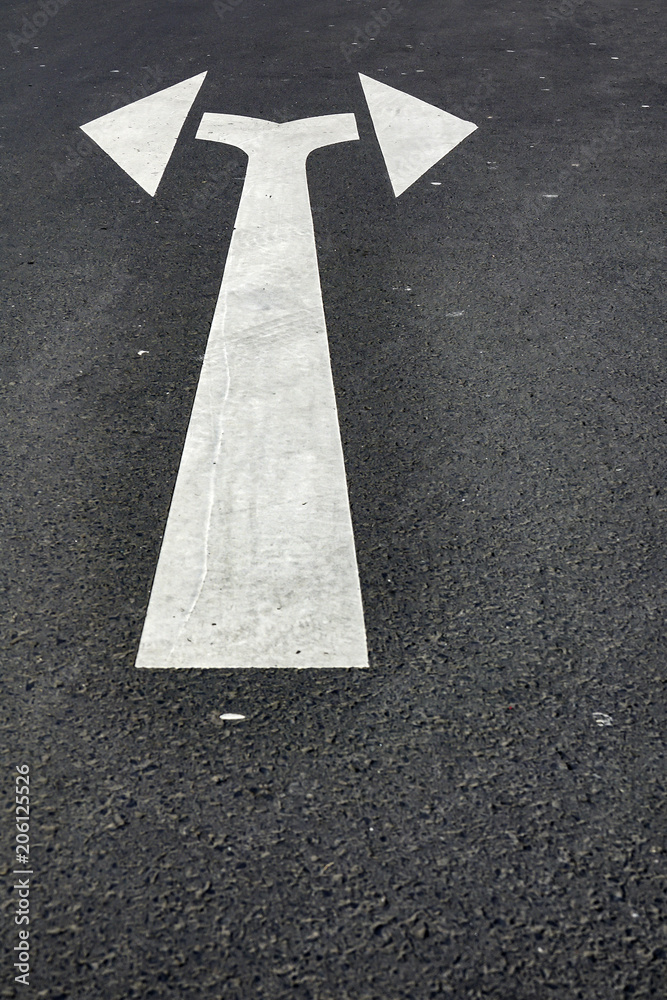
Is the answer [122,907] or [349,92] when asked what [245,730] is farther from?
[349,92]

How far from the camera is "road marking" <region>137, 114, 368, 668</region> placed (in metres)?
2.60

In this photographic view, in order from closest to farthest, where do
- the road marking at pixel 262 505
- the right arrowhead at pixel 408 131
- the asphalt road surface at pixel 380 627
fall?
1. the asphalt road surface at pixel 380 627
2. the road marking at pixel 262 505
3. the right arrowhead at pixel 408 131

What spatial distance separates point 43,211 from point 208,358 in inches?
85.9

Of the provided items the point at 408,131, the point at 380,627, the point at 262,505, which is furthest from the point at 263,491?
the point at 408,131

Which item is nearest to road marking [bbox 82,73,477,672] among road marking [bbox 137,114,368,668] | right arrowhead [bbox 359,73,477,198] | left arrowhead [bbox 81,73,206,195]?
road marking [bbox 137,114,368,668]

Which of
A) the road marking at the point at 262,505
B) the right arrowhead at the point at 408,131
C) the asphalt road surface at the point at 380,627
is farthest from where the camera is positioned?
the right arrowhead at the point at 408,131

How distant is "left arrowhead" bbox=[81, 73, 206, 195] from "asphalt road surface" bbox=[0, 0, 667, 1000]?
26 centimetres

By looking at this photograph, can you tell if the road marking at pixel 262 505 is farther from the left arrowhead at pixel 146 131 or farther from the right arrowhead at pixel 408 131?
the left arrowhead at pixel 146 131

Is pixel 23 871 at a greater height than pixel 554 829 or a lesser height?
greater

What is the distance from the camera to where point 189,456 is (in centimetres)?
336

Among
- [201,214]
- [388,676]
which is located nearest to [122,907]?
[388,676]

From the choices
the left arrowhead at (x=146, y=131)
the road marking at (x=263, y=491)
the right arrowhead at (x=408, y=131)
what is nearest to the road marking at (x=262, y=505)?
the road marking at (x=263, y=491)

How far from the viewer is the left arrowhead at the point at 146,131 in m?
6.18

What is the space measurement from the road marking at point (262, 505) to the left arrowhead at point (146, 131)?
1.71 metres
